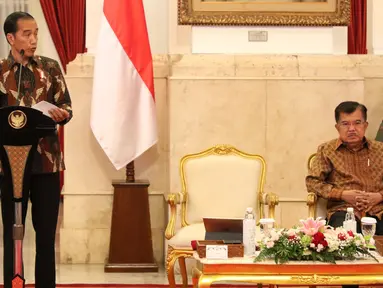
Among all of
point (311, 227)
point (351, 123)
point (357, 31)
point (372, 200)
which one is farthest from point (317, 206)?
point (357, 31)

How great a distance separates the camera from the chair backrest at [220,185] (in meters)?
6.65

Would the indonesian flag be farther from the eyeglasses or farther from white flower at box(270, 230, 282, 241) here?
white flower at box(270, 230, 282, 241)

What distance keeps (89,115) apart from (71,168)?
50 cm

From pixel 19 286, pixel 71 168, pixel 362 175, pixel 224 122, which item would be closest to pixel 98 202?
pixel 71 168

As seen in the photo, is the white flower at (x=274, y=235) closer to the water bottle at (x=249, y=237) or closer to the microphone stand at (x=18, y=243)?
the water bottle at (x=249, y=237)

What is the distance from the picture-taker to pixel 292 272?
4770 mm

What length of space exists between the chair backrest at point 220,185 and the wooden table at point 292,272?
1841mm

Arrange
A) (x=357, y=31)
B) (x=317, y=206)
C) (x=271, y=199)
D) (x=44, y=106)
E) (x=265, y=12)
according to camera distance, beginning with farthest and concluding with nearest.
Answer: (x=357, y=31) < (x=265, y=12) < (x=271, y=199) < (x=317, y=206) < (x=44, y=106)

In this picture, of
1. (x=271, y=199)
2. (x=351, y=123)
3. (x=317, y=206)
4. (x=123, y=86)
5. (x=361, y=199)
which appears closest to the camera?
(x=361, y=199)

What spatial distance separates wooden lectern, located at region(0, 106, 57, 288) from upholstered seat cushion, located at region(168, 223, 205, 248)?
5.45 feet

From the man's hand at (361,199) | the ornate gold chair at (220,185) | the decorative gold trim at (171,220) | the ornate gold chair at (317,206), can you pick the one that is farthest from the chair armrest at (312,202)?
the decorative gold trim at (171,220)

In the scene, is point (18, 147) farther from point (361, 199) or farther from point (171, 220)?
point (361, 199)

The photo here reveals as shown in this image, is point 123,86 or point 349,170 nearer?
point 349,170

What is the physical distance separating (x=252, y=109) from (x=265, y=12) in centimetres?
87
